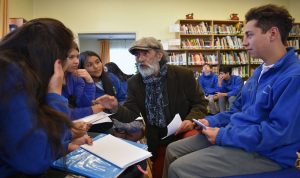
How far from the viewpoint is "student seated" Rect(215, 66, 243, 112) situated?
5.60m

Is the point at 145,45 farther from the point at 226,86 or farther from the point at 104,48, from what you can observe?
the point at 104,48

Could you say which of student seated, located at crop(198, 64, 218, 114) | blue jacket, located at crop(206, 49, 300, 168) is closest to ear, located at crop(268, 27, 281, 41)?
blue jacket, located at crop(206, 49, 300, 168)

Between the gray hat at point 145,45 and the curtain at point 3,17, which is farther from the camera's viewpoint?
the curtain at point 3,17

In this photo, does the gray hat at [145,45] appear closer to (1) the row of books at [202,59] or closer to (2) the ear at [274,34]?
(2) the ear at [274,34]

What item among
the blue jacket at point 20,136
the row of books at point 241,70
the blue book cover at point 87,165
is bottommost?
the blue book cover at point 87,165

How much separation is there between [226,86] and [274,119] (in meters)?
4.70

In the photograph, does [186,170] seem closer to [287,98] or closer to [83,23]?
[287,98]

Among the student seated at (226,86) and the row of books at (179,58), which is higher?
the row of books at (179,58)

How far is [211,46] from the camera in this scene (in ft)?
21.5

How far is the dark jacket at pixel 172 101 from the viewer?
212 cm

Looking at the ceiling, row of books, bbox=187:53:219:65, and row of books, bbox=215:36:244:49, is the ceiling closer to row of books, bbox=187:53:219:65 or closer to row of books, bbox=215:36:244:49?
row of books, bbox=187:53:219:65

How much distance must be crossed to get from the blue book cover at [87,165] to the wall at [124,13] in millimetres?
5667

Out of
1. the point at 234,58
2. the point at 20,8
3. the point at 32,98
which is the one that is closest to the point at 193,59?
the point at 234,58

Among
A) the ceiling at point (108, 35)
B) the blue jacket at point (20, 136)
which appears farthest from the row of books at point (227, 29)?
the blue jacket at point (20, 136)
